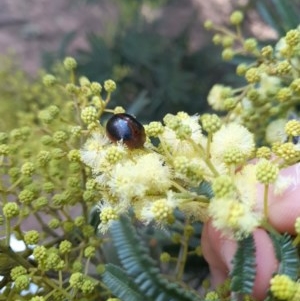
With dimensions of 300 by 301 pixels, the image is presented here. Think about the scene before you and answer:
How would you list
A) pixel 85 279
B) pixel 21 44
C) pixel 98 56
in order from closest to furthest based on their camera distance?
1. pixel 85 279
2. pixel 98 56
3. pixel 21 44

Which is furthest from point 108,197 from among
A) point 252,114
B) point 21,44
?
point 21,44

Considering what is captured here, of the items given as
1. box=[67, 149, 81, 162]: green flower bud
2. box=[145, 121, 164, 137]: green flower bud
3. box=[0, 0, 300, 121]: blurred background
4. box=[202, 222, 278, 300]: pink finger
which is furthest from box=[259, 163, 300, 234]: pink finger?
box=[0, 0, 300, 121]: blurred background

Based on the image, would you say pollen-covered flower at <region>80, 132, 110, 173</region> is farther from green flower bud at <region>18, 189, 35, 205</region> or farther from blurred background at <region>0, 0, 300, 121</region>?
blurred background at <region>0, 0, 300, 121</region>

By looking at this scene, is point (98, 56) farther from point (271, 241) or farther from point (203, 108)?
point (271, 241)

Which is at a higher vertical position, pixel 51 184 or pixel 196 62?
pixel 196 62

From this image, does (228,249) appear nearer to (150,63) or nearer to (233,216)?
(233,216)

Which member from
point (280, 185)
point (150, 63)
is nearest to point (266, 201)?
point (280, 185)

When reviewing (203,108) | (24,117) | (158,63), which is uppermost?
(158,63)

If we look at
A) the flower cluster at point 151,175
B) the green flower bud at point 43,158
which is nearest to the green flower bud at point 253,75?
the flower cluster at point 151,175
